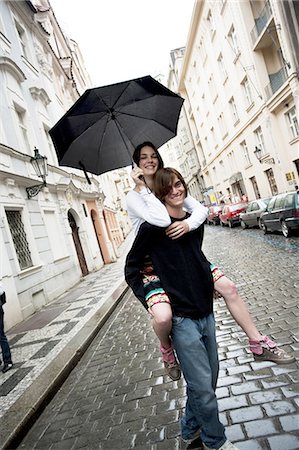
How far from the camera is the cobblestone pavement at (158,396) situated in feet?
9.29

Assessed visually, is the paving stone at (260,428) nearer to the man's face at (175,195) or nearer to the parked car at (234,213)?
the man's face at (175,195)

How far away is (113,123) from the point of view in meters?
3.23

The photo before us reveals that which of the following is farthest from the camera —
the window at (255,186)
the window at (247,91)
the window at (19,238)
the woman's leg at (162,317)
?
the window at (255,186)

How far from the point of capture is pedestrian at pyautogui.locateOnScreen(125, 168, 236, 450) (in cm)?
223

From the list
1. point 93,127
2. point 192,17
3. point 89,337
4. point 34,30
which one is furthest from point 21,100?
point 192,17

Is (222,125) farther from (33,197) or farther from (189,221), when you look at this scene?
(189,221)

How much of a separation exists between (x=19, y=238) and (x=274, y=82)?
17972 mm

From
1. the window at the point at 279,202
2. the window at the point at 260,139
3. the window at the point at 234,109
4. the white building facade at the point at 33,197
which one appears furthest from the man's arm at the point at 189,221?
the window at the point at 234,109

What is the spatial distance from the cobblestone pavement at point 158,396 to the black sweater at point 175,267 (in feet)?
3.85

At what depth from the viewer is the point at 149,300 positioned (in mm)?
2266

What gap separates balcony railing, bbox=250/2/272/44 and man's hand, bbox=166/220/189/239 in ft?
68.5

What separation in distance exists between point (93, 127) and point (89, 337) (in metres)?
4.31

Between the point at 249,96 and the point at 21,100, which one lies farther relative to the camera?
the point at 249,96

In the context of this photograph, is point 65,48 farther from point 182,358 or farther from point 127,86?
point 182,358
